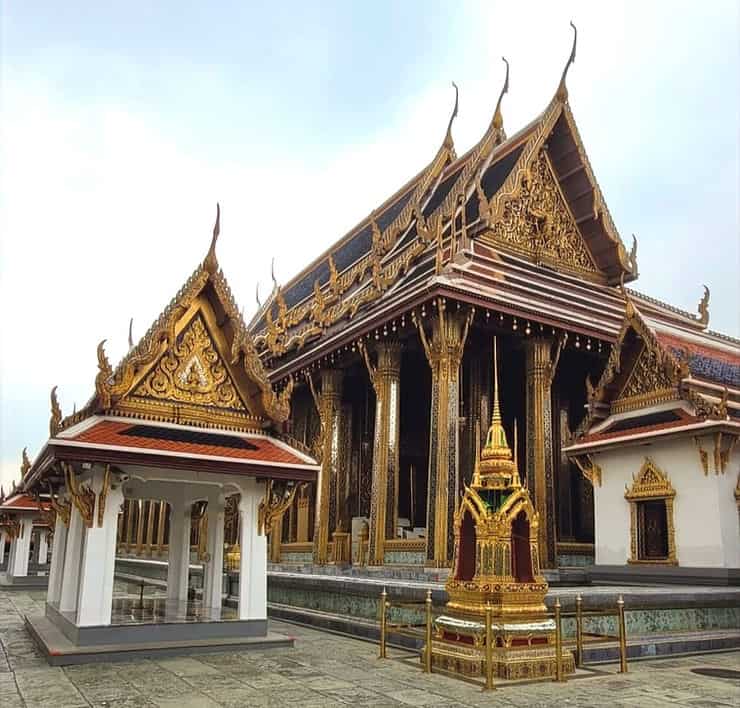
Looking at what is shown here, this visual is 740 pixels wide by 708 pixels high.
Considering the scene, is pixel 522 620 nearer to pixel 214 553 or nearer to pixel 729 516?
pixel 214 553

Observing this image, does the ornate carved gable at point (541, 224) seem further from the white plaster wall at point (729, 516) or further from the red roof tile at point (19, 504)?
A: the red roof tile at point (19, 504)

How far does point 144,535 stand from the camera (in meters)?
33.3

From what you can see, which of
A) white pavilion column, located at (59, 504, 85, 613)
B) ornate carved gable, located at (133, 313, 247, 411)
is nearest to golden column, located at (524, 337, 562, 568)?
ornate carved gable, located at (133, 313, 247, 411)

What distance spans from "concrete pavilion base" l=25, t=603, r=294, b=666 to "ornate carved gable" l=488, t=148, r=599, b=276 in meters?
9.93

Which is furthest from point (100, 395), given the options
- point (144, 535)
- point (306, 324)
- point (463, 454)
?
point (144, 535)

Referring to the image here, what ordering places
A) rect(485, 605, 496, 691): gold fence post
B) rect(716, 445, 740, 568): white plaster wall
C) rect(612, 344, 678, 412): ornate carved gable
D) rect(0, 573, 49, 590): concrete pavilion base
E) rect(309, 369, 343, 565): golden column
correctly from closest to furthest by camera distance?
rect(485, 605, 496, 691): gold fence post
rect(716, 445, 740, 568): white plaster wall
rect(612, 344, 678, 412): ornate carved gable
rect(309, 369, 343, 565): golden column
rect(0, 573, 49, 590): concrete pavilion base

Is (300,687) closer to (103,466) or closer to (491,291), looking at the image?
(103,466)

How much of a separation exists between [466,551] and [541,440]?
23.9 ft

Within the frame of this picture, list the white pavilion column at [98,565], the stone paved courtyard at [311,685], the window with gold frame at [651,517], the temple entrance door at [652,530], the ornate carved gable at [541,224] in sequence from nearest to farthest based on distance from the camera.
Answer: the stone paved courtyard at [311,685], the white pavilion column at [98,565], the window with gold frame at [651,517], the temple entrance door at [652,530], the ornate carved gable at [541,224]

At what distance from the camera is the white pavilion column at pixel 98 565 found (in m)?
7.89

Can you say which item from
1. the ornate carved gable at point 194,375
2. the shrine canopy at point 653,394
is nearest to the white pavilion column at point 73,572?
the ornate carved gable at point 194,375

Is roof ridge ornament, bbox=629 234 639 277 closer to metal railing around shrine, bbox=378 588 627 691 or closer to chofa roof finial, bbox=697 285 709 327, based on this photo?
chofa roof finial, bbox=697 285 709 327

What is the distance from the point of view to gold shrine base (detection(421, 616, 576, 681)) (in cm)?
698

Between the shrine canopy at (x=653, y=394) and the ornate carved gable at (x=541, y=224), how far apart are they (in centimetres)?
412
